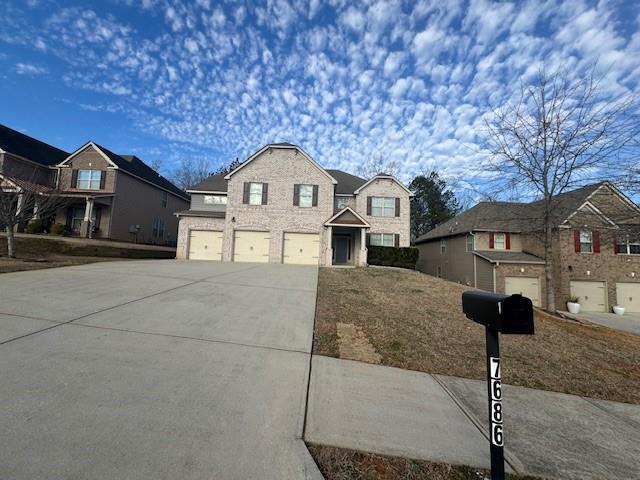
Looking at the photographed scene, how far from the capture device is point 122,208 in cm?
2244

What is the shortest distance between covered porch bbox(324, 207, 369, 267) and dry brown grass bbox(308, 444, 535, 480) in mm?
17075

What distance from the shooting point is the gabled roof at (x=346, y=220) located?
19.2 m

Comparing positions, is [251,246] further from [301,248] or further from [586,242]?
[586,242]

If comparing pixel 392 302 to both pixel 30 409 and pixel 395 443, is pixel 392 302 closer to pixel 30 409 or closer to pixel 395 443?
pixel 395 443

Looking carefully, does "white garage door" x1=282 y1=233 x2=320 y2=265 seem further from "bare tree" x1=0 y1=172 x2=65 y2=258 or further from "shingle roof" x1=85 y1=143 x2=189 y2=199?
"shingle roof" x1=85 y1=143 x2=189 y2=199

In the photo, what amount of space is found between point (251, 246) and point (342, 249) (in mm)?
6709

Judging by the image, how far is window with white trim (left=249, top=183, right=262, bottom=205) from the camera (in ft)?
66.3

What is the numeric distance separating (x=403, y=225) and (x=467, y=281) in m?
5.90

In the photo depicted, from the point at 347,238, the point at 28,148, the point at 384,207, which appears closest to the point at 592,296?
the point at 384,207

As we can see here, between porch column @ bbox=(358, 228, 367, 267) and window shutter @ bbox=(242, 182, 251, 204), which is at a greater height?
window shutter @ bbox=(242, 182, 251, 204)

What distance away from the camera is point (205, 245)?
19.9m

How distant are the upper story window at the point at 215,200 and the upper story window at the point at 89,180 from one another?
26.1 ft

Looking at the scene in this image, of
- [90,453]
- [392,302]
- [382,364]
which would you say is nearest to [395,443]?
[382,364]

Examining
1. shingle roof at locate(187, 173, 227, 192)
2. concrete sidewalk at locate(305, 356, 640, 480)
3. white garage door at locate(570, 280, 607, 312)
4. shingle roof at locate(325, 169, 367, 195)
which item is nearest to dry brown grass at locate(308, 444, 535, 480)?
concrete sidewalk at locate(305, 356, 640, 480)
